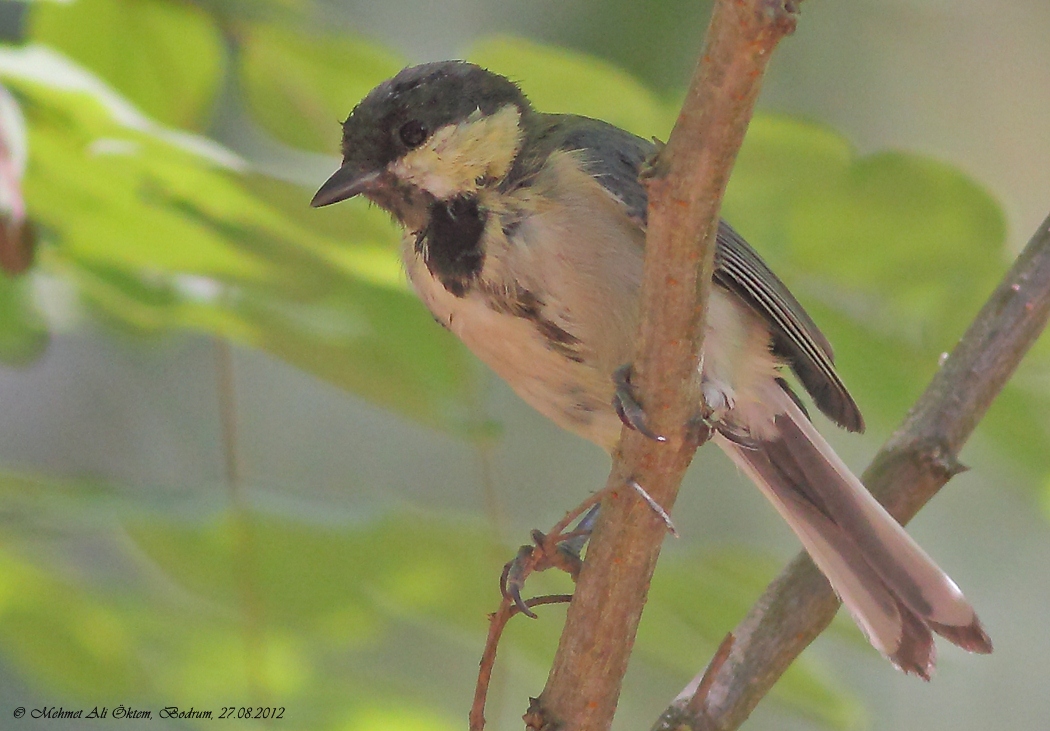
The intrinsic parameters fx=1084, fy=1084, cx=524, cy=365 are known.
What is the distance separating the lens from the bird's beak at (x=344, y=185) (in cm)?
88

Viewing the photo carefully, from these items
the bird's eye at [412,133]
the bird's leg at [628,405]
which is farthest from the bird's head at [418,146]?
the bird's leg at [628,405]

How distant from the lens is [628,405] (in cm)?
67

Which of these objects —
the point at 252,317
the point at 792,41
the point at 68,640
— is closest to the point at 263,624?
the point at 68,640

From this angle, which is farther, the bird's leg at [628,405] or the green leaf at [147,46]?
the green leaf at [147,46]

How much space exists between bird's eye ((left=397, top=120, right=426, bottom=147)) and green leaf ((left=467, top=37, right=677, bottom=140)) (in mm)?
107

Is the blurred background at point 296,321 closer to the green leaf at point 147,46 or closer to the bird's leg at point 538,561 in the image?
the green leaf at point 147,46

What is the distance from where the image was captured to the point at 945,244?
0.99m

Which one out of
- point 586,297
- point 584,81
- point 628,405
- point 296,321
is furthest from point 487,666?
point 584,81

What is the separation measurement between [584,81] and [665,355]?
17.8 inches

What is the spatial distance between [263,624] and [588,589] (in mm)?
419

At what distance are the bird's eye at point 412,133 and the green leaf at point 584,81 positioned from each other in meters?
0.11

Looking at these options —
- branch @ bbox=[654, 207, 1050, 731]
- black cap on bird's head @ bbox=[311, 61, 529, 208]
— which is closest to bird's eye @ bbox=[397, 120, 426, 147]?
black cap on bird's head @ bbox=[311, 61, 529, 208]

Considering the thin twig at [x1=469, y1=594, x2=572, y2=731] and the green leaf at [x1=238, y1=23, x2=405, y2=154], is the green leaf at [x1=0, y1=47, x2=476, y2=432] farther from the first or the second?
the thin twig at [x1=469, y1=594, x2=572, y2=731]

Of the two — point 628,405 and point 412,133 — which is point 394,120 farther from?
point 628,405
